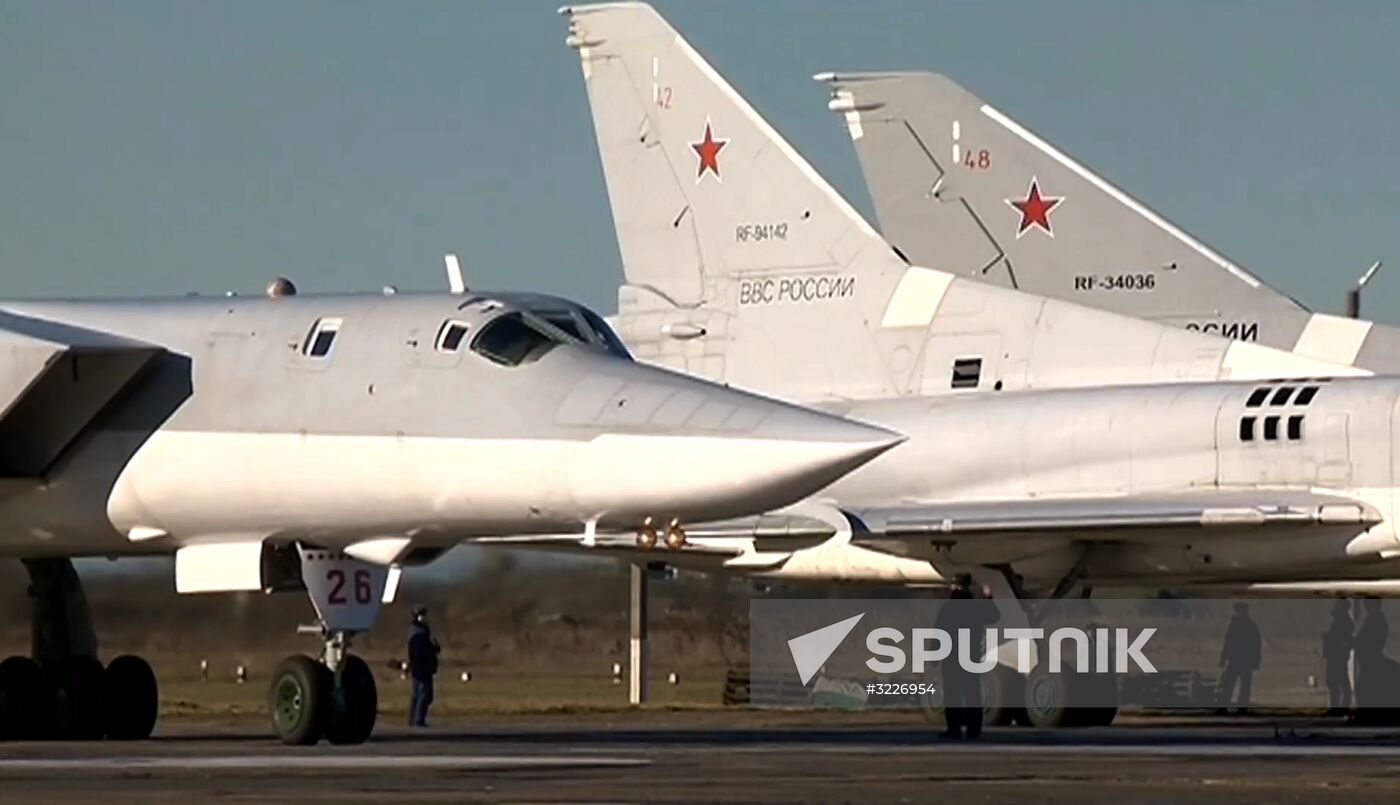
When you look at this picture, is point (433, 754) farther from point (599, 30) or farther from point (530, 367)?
point (599, 30)

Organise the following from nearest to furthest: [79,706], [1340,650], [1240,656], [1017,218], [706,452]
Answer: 1. [706,452]
2. [79,706]
3. [1340,650]
4. [1240,656]
5. [1017,218]

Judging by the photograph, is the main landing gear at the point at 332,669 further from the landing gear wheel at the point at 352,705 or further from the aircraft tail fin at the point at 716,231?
the aircraft tail fin at the point at 716,231

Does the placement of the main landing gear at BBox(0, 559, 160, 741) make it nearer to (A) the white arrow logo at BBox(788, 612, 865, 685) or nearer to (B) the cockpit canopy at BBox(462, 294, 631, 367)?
(B) the cockpit canopy at BBox(462, 294, 631, 367)

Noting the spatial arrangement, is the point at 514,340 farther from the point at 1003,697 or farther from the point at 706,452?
the point at 1003,697

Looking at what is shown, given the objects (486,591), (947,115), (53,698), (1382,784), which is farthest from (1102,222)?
(1382,784)

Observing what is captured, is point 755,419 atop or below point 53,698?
atop

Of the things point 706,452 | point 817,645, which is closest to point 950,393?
point 817,645

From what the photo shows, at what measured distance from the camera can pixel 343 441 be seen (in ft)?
56.7

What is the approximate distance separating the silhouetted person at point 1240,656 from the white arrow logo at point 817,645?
4139 millimetres

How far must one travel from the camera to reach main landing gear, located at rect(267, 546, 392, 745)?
1738 cm

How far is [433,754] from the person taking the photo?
656 inches

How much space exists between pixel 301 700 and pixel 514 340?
7.96 feet

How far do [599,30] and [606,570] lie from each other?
587cm

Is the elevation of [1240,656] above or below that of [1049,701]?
below
